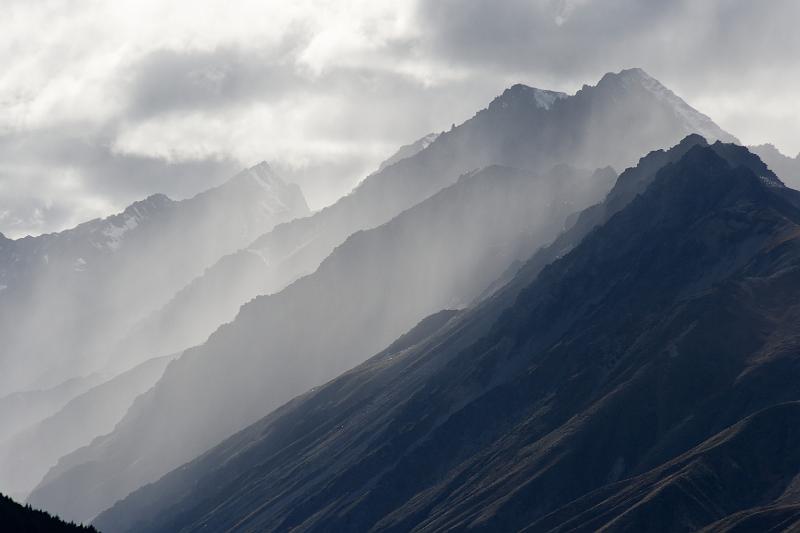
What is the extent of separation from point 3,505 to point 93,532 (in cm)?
1525

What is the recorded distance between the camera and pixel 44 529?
140 meters

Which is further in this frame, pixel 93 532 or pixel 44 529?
pixel 93 532

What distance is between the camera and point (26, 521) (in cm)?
14000

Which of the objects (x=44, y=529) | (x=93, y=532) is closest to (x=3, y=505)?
(x=44, y=529)

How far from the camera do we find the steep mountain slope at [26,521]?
450 ft

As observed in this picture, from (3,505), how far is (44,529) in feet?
17.8

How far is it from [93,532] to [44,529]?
14.5m

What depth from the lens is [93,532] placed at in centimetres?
15438

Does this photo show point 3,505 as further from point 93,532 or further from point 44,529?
point 93,532

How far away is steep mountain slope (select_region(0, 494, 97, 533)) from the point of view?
13712cm

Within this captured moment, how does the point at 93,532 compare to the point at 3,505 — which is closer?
the point at 3,505
